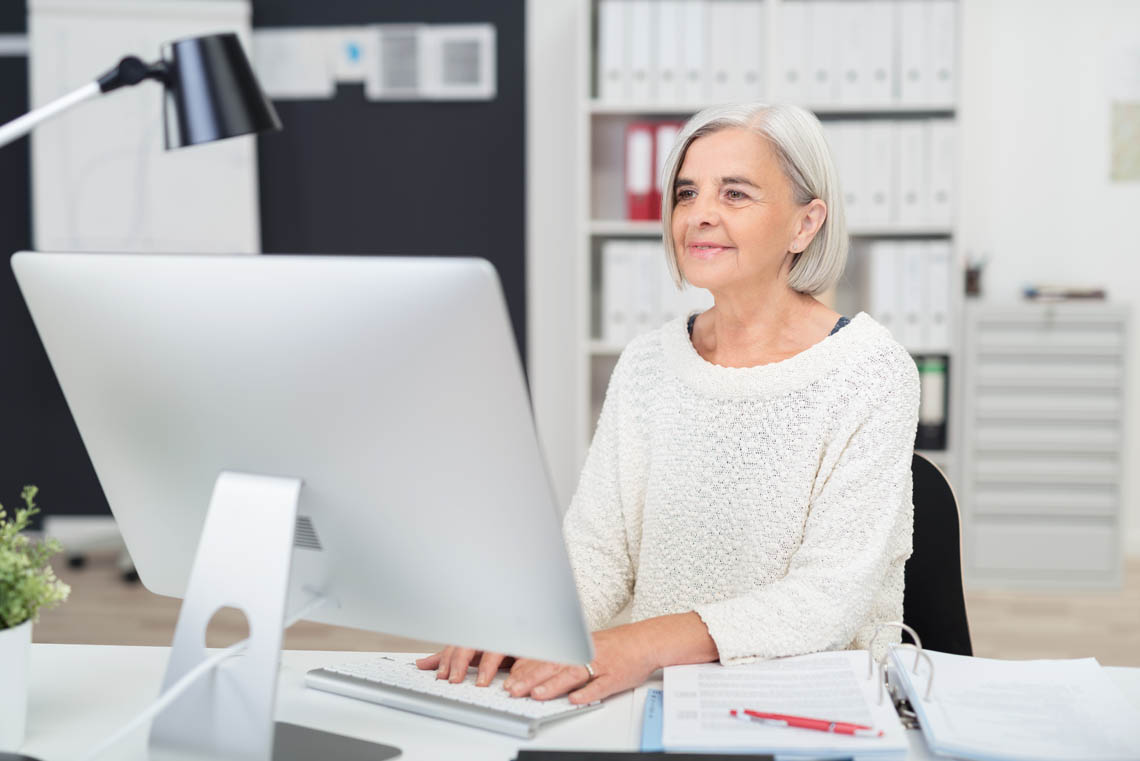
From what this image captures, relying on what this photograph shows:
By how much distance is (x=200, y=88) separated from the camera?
1452mm

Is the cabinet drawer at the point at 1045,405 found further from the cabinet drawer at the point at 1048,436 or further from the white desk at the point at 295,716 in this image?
the white desk at the point at 295,716

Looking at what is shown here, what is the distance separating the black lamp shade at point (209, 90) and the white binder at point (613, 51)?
7.56 feet

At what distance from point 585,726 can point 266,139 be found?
11.4ft

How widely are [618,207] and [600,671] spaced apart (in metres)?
2.86

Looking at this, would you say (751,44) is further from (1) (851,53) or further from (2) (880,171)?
(2) (880,171)

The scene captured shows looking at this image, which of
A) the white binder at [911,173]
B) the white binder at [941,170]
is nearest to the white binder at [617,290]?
the white binder at [911,173]

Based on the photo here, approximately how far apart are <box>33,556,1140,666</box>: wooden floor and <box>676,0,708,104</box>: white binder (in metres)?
1.89

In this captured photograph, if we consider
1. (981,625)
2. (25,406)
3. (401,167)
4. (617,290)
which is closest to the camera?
(981,625)

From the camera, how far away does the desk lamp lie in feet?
4.73

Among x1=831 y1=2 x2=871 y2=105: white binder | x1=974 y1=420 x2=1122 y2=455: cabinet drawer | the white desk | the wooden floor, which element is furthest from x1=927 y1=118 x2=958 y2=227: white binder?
the white desk

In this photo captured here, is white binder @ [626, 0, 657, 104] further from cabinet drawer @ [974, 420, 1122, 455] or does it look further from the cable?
the cable

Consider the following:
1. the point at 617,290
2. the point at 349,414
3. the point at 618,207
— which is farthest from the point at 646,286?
the point at 349,414

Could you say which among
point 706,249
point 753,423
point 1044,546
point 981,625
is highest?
point 706,249

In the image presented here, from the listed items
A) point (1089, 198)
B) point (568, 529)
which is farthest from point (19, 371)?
point (1089, 198)
